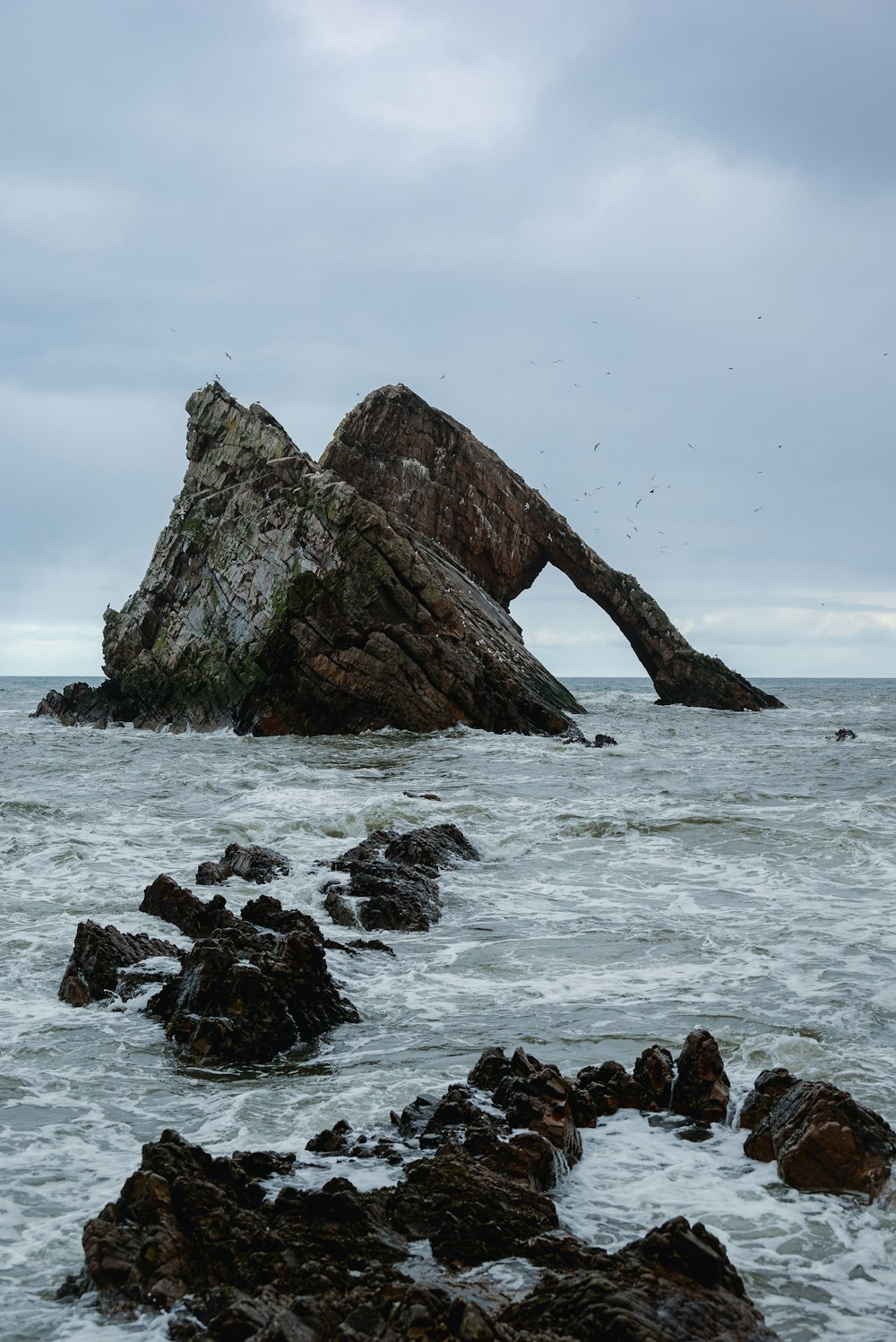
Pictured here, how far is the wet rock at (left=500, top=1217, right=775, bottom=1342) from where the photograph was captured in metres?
3.65

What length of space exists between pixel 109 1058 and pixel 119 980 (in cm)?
149

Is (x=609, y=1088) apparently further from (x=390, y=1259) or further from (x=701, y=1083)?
(x=390, y=1259)

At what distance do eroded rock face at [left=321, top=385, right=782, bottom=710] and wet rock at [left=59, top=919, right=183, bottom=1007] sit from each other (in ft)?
114

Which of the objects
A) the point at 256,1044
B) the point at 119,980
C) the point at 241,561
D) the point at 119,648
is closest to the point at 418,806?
the point at 119,980

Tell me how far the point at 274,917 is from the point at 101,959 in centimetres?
176

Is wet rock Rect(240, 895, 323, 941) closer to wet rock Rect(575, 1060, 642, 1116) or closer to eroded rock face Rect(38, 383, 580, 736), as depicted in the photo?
wet rock Rect(575, 1060, 642, 1116)

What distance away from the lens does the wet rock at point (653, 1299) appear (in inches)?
144

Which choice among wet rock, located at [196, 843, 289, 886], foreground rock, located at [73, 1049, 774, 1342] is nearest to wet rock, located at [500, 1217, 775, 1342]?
foreground rock, located at [73, 1049, 774, 1342]

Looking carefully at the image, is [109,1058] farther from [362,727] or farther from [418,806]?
[362,727]

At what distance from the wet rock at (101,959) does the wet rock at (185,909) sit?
0.60m

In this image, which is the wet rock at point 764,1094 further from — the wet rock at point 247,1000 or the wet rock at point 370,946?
the wet rock at point 370,946

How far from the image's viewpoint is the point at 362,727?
107ft

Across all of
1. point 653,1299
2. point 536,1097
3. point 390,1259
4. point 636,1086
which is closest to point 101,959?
point 536,1097

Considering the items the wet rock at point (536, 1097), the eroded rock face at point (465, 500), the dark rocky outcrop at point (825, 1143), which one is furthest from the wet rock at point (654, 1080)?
the eroded rock face at point (465, 500)
